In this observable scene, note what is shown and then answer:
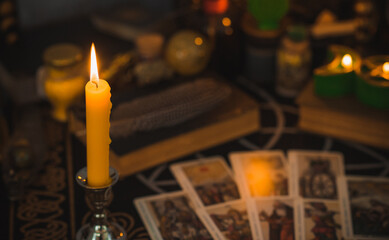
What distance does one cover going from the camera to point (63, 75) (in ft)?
4.20

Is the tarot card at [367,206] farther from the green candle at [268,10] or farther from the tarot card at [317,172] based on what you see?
the green candle at [268,10]

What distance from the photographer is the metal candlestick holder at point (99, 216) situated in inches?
33.0

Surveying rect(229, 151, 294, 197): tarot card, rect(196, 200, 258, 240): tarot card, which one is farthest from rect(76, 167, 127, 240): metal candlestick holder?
rect(229, 151, 294, 197): tarot card

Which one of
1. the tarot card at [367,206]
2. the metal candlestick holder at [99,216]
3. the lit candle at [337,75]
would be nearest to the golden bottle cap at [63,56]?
the metal candlestick holder at [99,216]

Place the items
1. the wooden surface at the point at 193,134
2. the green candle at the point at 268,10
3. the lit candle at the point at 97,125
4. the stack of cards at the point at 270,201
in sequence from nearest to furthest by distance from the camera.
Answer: the lit candle at the point at 97,125 < the stack of cards at the point at 270,201 < the wooden surface at the point at 193,134 < the green candle at the point at 268,10

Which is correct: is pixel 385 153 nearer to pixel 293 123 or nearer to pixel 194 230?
pixel 293 123

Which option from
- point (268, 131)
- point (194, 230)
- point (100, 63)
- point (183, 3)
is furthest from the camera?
point (183, 3)

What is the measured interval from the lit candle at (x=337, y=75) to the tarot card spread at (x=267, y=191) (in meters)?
0.19

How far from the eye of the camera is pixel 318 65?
1.47m

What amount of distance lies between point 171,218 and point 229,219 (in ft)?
0.35

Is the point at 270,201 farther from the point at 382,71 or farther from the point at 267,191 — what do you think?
the point at 382,71

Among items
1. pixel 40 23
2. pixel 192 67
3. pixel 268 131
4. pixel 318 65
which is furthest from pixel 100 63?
pixel 318 65

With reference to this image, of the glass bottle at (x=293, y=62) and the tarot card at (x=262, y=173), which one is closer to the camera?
the tarot card at (x=262, y=173)

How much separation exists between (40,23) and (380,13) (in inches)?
38.3
